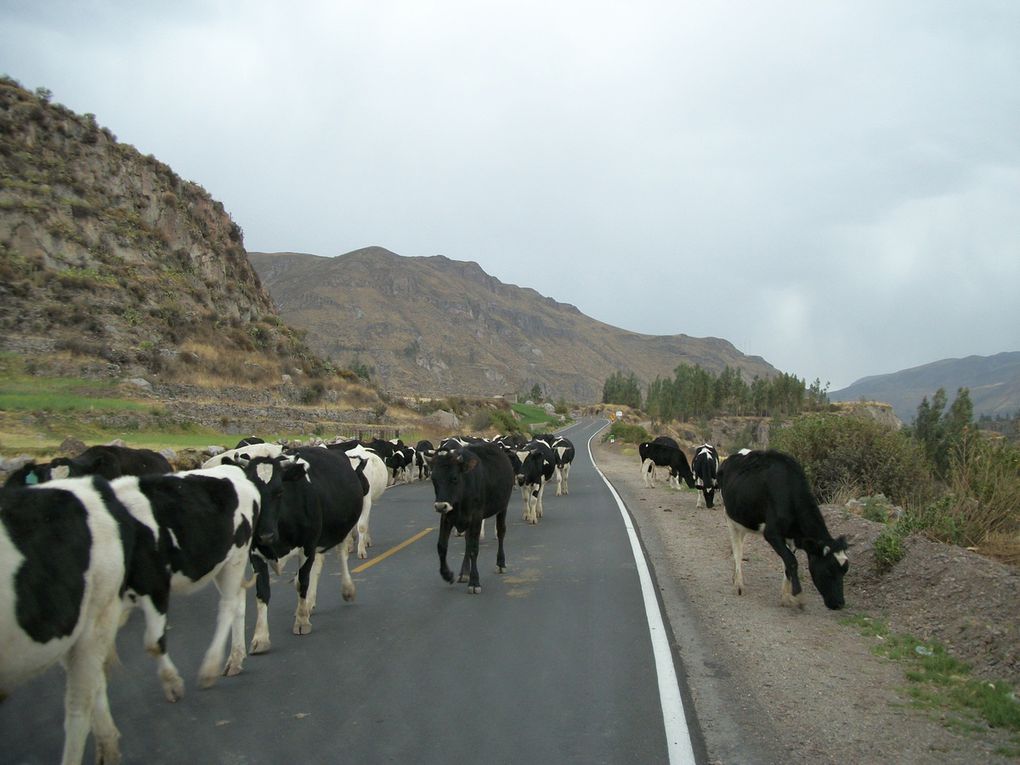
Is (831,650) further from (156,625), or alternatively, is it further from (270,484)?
(156,625)

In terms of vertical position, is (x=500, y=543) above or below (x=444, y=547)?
below

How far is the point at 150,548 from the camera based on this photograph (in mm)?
5145

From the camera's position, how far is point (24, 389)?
34406 mm

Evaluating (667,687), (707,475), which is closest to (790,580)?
(667,687)

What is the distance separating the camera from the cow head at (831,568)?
900 cm

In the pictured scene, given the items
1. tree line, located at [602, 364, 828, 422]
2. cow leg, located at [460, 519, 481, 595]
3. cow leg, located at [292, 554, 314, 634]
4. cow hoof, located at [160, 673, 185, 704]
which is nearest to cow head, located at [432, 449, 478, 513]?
cow leg, located at [460, 519, 481, 595]

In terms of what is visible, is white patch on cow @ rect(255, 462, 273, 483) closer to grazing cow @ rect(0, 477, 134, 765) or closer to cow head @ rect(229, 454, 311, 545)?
cow head @ rect(229, 454, 311, 545)

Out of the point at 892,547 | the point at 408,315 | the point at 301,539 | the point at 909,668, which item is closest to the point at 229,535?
the point at 301,539

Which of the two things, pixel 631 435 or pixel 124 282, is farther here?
pixel 631 435

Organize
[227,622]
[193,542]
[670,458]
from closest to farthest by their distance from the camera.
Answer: [193,542], [227,622], [670,458]

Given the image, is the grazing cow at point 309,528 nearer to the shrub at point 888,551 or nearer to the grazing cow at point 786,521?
the grazing cow at point 786,521

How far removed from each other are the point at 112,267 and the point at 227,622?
52.4 metres

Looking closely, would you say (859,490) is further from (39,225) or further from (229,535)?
(39,225)

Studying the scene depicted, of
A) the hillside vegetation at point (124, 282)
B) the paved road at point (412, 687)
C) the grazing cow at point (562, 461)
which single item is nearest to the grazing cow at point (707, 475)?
the grazing cow at point (562, 461)
